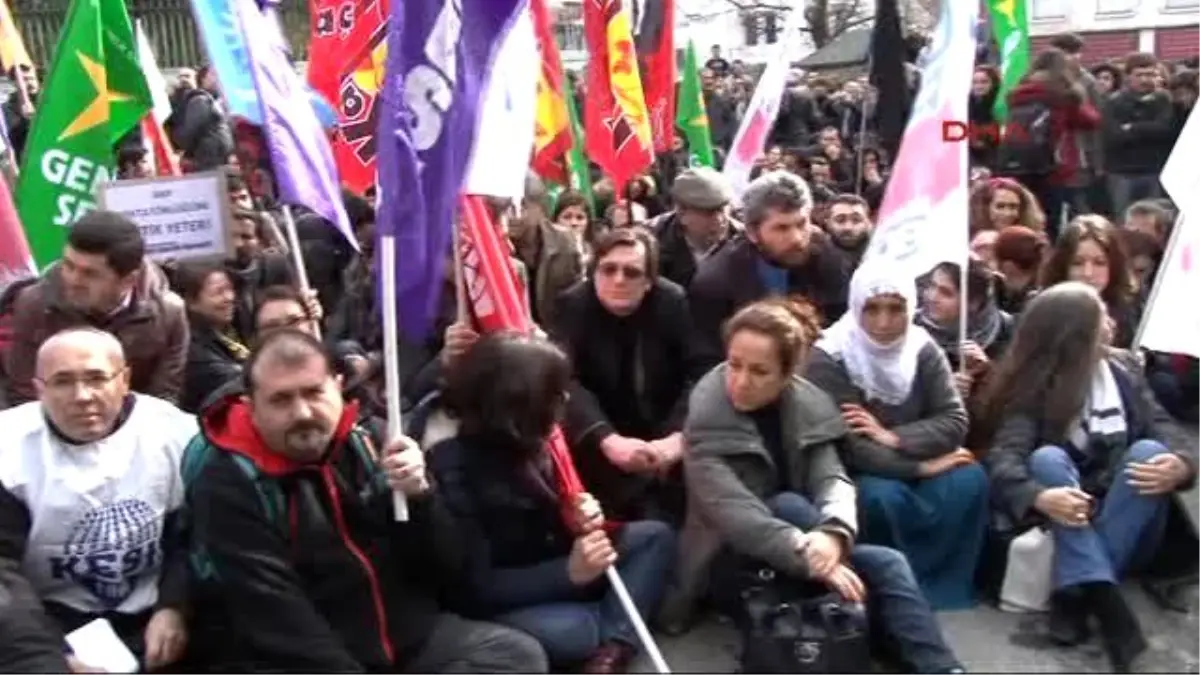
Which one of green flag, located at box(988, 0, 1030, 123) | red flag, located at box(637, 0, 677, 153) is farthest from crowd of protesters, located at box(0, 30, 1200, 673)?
green flag, located at box(988, 0, 1030, 123)

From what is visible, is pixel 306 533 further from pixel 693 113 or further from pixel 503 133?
pixel 693 113

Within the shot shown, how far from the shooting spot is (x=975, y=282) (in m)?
5.86

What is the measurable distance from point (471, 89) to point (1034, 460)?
2.17m

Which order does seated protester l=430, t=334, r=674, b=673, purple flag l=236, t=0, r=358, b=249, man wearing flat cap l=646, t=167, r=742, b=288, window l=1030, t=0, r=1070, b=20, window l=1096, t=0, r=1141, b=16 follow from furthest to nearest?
window l=1030, t=0, r=1070, b=20 < window l=1096, t=0, r=1141, b=16 < man wearing flat cap l=646, t=167, r=742, b=288 < purple flag l=236, t=0, r=358, b=249 < seated protester l=430, t=334, r=674, b=673

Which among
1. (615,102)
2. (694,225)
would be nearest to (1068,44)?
(615,102)

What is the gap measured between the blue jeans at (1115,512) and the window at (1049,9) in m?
33.1

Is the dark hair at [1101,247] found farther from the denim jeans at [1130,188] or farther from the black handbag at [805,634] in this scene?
the denim jeans at [1130,188]

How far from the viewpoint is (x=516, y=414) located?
4398 mm

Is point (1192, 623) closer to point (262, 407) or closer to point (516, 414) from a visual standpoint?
point (516, 414)

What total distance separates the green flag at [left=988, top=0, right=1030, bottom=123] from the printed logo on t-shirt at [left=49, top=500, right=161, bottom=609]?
6.63 metres

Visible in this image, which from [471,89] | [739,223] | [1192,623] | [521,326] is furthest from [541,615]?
[739,223]

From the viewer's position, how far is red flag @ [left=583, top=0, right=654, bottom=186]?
26.3ft

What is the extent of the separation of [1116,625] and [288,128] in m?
3.20

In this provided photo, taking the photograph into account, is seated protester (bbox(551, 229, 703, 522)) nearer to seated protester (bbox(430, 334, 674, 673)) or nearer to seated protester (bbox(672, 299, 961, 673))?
seated protester (bbox(672, 299, 961, 673))
